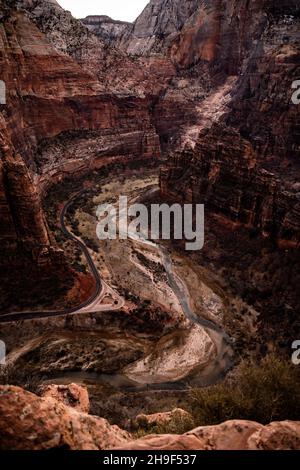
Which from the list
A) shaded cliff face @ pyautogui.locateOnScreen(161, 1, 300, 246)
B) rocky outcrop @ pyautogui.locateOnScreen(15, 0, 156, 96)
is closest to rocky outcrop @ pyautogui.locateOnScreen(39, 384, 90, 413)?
shaded cliff face @ pyautogui.locateOnScreen(161, 1, 300, 246)

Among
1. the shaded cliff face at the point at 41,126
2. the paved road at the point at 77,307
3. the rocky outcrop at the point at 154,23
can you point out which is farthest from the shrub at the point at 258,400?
the rocky outcrop at the point at 154,23

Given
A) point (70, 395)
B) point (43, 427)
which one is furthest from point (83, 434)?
point (70, 395)

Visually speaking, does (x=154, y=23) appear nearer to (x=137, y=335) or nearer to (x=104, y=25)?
(x=104, y=25)

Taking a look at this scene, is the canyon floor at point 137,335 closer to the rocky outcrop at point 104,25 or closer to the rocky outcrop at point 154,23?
the rocky outcrop at point 154,23

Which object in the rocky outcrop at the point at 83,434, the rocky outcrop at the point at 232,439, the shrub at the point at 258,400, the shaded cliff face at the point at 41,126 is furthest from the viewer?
the shaded cliff face at the point at 41,126

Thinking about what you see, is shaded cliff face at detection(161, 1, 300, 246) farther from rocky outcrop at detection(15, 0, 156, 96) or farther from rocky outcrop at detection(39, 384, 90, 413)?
rocky outcrop at detection(39, 384, 90, 413)

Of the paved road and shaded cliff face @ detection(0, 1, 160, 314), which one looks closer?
shaded cliff face @ detection(0, 1, 160, 314)
